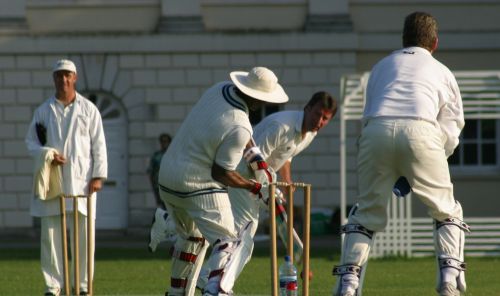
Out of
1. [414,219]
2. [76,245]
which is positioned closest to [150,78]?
[414,219]

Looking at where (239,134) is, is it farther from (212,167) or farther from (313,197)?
(313,197)

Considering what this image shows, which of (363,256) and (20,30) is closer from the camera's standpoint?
(363,256)

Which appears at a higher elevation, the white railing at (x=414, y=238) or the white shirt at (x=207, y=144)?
the white shirt at (x=207, y=144)

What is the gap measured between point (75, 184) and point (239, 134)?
372 cm

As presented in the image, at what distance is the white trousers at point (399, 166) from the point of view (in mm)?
10836

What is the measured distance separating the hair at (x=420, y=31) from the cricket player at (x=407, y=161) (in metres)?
0.16

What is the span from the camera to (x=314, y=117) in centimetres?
1329

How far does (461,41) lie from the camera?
32500 millimetres

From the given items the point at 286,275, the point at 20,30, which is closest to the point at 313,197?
the point at 20,30

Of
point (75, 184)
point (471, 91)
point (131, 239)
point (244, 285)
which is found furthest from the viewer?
point (131, 239)

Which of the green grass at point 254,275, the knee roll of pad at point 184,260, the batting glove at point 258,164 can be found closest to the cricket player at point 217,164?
the batting glove at point 258,164

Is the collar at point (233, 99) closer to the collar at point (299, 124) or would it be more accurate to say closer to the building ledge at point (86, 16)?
the collar at point (299, 124)

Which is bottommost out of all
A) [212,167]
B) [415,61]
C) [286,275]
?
[286,275]

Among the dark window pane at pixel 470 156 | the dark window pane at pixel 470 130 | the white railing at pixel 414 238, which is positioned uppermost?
the dark window pane at pixel 470 130
